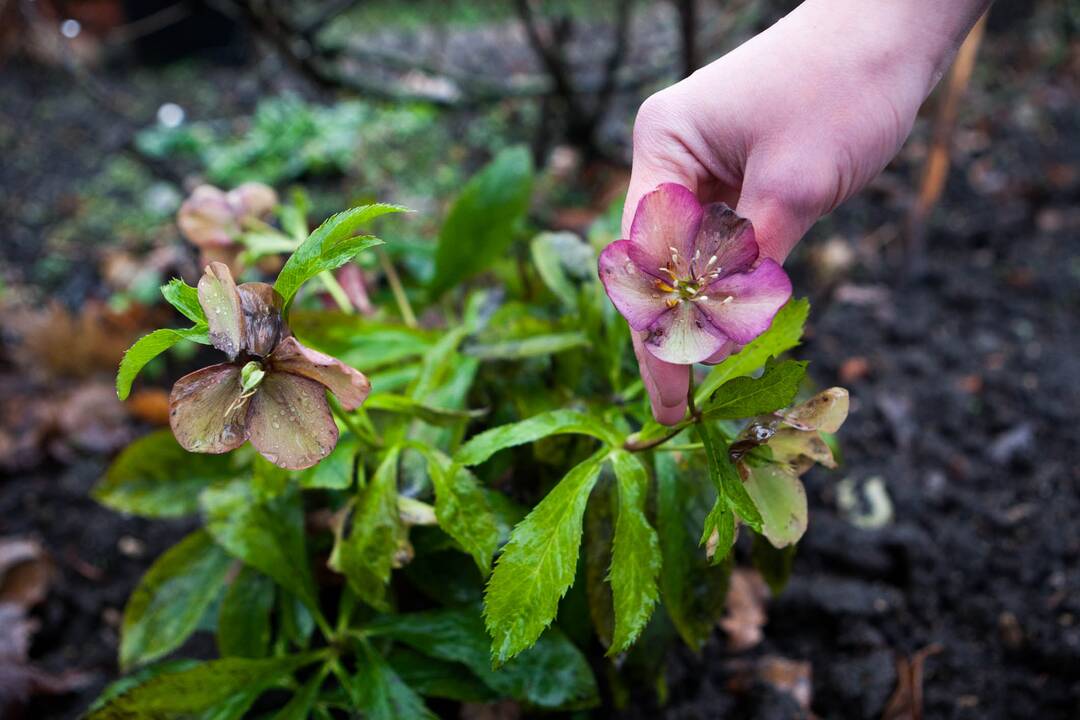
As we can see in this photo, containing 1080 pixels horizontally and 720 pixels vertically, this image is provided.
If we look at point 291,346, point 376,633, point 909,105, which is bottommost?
point 376,633

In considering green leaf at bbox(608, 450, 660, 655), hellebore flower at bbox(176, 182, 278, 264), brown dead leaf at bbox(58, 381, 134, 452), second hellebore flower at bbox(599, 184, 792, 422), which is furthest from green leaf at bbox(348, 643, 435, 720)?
brown dead leaf at bbox(58, 381, 134, 452)

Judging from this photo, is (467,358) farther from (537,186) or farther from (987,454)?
(537,186)

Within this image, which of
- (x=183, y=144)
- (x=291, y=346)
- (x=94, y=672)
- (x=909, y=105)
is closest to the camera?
(x=291, y=346)

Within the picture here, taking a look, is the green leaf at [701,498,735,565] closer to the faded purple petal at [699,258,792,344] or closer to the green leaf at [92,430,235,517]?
the faded purple petal at [699,258,792,344]

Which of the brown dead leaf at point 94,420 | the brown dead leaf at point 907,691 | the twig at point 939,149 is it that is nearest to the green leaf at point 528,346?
the brown dead leaf at point 907,691

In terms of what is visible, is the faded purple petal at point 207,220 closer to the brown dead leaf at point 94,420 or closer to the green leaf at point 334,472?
the green leaf at point 334,472

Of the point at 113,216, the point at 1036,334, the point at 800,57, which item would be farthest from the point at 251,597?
the point at 113,216
